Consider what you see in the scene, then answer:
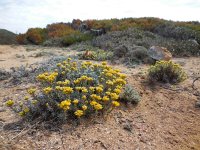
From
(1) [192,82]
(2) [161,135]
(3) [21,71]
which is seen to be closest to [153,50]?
(1) [192,82]

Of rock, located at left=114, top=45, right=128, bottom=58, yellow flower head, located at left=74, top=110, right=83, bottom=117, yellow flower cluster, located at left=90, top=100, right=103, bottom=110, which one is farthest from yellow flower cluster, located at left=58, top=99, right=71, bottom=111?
rock, located at left=114, top=45, right=128, bottom=58

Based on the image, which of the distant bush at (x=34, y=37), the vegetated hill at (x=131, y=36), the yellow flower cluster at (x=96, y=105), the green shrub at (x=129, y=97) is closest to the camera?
the yellow flower cluster at (x=96, y=105)

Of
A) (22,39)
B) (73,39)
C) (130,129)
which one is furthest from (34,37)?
(130,129)

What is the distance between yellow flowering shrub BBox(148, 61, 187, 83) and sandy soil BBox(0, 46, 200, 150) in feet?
1.73

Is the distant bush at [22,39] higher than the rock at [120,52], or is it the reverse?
the rock at [120,52]

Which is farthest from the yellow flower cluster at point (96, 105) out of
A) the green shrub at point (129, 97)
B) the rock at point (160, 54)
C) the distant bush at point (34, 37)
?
the distant bush at point (34, 37)

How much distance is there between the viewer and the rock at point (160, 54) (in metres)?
8.08

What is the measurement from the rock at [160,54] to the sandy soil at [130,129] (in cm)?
249

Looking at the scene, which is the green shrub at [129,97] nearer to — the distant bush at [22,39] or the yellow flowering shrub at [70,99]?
the yellow flowering shrub at [70,99]

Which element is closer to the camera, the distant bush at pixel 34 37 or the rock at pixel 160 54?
the rock at pixel 160 54

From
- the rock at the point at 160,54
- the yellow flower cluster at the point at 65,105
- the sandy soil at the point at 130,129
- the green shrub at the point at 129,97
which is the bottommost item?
the sandy soil at the point at 130,129

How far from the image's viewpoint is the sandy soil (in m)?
3.84

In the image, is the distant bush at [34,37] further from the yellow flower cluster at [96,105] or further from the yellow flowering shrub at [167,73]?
the yellow flower cluster at [96,105]

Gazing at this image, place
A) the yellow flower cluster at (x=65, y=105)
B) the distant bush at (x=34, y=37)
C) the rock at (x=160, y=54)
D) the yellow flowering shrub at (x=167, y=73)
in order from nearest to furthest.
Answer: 1. the yellow flower cluster at (x=65, y=105)
2. the yellow flowering shrub at (x=167, y=73)
3. the rock at (x=160, y=54)
4. the distant bush at (x=34, y=37)
